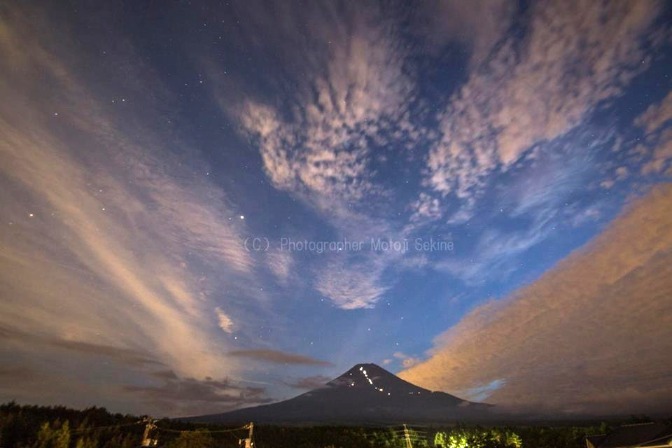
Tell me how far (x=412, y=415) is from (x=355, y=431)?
150950 mm

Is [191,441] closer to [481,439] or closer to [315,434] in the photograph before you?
[315,434]

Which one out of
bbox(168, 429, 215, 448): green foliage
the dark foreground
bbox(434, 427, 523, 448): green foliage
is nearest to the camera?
bbox(168, 429, 215, 448): green foliage

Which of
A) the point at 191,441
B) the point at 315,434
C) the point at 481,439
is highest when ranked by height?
the point at 315,434

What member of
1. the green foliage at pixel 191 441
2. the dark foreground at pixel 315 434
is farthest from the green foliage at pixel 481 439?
the green foliage at pixel 191 441

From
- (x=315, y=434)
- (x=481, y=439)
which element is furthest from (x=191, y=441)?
(x=481, y=439)

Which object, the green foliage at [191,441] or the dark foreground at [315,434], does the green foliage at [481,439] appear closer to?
the dark foreground at [315,434]

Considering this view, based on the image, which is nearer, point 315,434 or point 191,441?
point 191,441

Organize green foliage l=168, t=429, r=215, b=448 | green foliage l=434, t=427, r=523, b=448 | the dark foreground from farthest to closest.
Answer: green foliage l=434, t=427, r=523, b=448 → the dark foreground → green foliage l=168, t=429, r=215, b=448

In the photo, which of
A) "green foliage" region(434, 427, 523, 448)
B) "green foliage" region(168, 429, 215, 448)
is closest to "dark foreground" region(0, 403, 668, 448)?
"green foliage" region(434, 427, 523, 448)

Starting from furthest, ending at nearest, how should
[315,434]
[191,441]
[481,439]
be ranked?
[315,434], [481,439], [191,441]

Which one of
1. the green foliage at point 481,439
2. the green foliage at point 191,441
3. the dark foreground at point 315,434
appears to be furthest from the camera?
the green foliage at point 481,439

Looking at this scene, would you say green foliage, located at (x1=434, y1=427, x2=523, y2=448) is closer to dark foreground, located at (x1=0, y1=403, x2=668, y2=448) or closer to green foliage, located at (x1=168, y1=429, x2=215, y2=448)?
dark foreground, located at (x1=0, y1=403, x2=668, y2=448)

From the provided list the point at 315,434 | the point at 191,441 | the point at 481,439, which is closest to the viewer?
the point at 191,441

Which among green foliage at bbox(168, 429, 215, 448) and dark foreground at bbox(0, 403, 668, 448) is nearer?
green foliage at bbox(168, 429, 215, 448)
